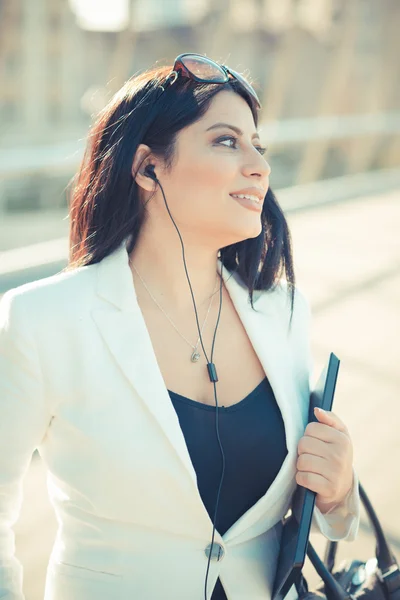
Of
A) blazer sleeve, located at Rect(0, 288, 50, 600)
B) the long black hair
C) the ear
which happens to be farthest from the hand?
the ear

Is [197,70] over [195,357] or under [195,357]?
over

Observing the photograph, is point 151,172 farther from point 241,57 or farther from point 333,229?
point 241,57

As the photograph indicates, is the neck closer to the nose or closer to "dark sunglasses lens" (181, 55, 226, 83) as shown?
the nose

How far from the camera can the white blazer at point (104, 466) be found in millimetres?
1404

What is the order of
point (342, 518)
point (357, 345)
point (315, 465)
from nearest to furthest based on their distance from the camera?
point (315, 465), point (342, 518), point (357, 345)

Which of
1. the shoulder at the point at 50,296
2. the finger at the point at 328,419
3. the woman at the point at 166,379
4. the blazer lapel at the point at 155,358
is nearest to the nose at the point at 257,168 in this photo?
the woman at the point at 166,379

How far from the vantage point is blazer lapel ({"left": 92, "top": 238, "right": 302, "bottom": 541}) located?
1.44 m

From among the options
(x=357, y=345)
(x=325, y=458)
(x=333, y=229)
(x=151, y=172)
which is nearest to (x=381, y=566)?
(x=325, y=458)

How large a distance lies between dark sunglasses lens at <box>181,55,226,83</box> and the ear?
211mm

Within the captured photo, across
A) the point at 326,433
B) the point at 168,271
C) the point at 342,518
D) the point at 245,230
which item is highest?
the point at 245,230

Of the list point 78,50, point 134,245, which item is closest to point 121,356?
point 134,245

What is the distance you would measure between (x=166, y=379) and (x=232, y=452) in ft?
0.72

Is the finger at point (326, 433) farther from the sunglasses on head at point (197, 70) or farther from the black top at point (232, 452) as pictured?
the sunglasses on head at point (197, 70)

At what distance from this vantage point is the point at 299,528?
4.51 feet
